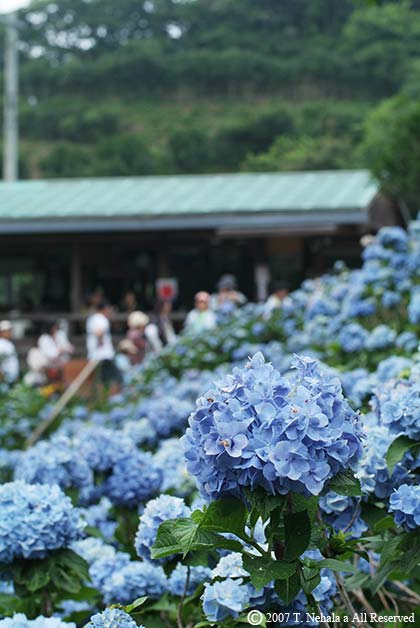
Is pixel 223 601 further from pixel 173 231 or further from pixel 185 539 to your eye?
pixel 173 231

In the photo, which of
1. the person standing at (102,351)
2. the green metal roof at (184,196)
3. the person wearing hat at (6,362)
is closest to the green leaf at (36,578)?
the person wearing hat at (6,362)

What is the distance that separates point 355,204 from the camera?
15312mm

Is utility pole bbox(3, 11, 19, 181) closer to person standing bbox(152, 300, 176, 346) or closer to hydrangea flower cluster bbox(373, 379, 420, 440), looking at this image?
person standing bbox(152, 300, 176, 346)

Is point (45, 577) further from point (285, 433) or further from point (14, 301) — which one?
point (14, 301)

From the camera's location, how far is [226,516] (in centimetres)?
150

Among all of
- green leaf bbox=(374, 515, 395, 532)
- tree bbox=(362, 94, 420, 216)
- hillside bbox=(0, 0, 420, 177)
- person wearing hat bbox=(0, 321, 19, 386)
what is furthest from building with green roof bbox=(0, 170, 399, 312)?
hillside bbox=(0, 0, 420, 177)

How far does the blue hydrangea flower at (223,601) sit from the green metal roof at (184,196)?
1336 centimetres

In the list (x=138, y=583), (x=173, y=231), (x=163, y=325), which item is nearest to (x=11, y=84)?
(x=173, y=231)

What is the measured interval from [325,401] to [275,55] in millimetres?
74732

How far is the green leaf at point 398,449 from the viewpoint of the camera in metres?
1.84

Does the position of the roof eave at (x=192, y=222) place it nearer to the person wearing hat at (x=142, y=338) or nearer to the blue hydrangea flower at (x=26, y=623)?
the person wearing hat at (x=142, y=338)

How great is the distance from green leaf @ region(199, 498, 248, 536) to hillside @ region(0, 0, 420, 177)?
5429 centimetres

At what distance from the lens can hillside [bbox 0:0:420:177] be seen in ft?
191

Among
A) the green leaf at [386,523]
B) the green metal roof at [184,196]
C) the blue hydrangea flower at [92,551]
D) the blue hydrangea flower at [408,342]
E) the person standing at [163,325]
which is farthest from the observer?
the green metal roof at [184,196]
